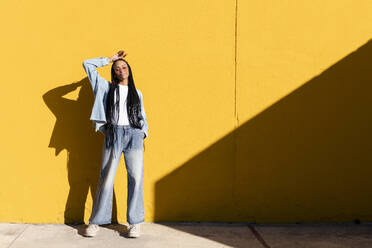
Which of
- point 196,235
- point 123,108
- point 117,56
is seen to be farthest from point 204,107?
point 196,235

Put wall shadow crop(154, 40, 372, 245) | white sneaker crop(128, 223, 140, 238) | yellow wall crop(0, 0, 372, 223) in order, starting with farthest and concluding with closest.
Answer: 1. wall shadow crop(154, 40, 372, 245)
2. yellow wall crop(0, 0, 372, 223)
3. white sneaker crop(128, 223, 140, 238)

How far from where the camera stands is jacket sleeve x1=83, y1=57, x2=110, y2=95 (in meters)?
4.44

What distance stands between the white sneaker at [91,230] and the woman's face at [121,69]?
1.48 m

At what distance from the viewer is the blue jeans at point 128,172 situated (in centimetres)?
446

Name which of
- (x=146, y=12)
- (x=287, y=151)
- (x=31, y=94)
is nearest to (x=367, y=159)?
(x=287, y=151)

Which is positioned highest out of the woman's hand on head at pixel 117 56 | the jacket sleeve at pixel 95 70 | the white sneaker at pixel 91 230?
the woman's hand on head at pixel 117 56

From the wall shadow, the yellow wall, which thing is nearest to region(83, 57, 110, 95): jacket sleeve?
the yellow wall

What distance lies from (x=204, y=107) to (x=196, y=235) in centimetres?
136

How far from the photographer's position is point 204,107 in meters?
4.95

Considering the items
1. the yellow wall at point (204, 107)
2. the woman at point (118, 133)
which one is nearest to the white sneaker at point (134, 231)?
the woman at point (118, 133)

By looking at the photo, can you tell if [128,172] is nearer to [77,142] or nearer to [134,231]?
[134,231]

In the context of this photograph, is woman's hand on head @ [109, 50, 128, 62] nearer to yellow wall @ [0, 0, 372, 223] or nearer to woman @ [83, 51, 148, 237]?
woman @ [83, 51, 148, 237]

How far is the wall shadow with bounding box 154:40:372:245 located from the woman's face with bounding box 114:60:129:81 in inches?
46.5

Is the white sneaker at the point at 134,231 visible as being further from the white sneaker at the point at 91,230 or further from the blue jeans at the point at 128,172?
the white sneaker at the point at 91,230
